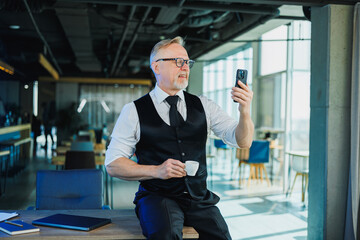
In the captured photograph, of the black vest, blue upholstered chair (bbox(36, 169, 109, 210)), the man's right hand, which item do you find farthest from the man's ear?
blue upholstered chair (bbox(36, 169, 109, 210))

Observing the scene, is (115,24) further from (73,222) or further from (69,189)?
(73,222)

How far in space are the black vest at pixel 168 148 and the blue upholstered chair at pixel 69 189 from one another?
0.76 meters

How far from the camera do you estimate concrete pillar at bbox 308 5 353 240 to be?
13.9ft

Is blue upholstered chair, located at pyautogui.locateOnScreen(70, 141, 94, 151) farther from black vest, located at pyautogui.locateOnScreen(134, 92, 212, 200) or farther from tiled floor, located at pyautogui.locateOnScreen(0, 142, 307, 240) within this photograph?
black vest, located at pyautogui.locateOnScreen(134, 92, 212, 200)

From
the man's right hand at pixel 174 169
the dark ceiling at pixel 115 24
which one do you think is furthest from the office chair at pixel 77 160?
the man's right hand at pixel 174 169

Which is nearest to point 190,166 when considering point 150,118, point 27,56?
point 150,118

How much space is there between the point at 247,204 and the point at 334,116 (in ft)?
8.47

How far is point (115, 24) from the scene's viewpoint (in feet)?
38.3

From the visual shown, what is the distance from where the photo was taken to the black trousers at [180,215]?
1839 millimetres

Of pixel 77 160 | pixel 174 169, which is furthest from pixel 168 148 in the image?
pixel 77 160

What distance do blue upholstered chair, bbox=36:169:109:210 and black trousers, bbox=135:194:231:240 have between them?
804 millimetres

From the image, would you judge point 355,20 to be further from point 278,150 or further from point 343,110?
point 278,150

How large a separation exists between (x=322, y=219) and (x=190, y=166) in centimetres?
311

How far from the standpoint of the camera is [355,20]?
13.6 ft
